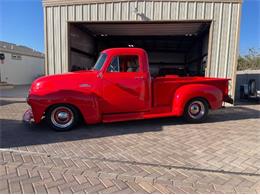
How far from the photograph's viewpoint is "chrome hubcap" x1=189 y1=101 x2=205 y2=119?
6.80 m

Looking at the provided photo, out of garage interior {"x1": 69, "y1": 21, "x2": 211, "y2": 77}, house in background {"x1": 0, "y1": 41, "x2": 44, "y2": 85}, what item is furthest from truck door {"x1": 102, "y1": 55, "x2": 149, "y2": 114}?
house in background {"x1": 0, "y1": 41, "x2": 44, "y2": 85}

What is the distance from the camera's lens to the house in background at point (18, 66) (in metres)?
23.0

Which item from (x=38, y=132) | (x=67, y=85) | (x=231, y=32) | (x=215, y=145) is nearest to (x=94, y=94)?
(x=67, y=85)

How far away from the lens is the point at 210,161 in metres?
4.00

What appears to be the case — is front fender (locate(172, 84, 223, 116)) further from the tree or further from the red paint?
the tree

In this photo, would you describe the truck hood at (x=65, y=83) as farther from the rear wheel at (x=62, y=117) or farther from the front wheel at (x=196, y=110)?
the front wheel at (x=196, y=110)

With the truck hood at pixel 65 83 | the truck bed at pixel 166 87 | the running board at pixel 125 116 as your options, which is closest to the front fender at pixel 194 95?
the truck bed at pixel 166 87

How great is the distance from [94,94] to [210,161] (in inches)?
129

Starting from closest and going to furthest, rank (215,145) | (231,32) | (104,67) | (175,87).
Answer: (215,145), (104,67), (175,87), (231,32)

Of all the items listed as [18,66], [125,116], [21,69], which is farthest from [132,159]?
[21,69]

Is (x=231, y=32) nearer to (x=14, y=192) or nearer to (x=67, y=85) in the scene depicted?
(x=67, y=85)

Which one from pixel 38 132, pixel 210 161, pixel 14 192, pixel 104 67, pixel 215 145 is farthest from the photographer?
pixel 104 67

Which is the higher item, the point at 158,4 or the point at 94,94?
the point at 158,4

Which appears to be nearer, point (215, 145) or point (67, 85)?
point (215, 145)
